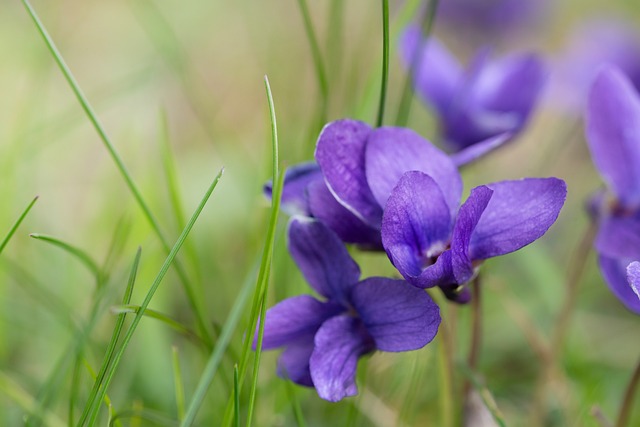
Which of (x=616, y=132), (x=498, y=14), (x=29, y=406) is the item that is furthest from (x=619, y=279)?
(x=498, y=14)

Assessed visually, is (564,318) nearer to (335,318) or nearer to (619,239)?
(619,239)

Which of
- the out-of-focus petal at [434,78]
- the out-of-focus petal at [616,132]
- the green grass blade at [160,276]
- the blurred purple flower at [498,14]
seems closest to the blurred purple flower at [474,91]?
the out-of-focus petal at [434,78]

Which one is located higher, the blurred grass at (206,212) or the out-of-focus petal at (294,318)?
the out-of-focus petal at (294,318)

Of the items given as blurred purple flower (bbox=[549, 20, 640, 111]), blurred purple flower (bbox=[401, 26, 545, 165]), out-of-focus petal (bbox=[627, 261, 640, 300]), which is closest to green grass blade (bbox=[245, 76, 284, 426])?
out-of-focus petal (bbox=[627, 261, 640, 300])

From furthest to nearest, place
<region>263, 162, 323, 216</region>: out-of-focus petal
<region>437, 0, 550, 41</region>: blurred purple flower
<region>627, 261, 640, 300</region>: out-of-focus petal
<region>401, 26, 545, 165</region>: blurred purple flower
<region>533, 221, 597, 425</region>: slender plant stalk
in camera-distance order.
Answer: <region>437, 0, 550, 41</region>: blurred purple flower < <region>401, 26, 545, 165</region>: blurred purple flower < <region>533, 221, 597, 425</region>: slender plant stalk < <region>263, 162, 323, 216</region>: out-of-focus petal < <region>627, 261, 640, 300</region>: out-of-focus petal

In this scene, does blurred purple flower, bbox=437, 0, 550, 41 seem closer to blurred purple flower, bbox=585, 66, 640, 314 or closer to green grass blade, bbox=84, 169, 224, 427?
blurred purple flower, bbox=585, 66, 640, 314

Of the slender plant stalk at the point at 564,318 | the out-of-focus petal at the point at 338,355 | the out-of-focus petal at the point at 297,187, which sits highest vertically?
the out-of-focus petal at the point at 297,187

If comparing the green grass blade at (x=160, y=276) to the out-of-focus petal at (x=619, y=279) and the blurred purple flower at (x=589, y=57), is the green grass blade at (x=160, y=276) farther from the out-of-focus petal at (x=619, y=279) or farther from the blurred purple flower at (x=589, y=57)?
the blurred purple flower at (x=589, y=57)
